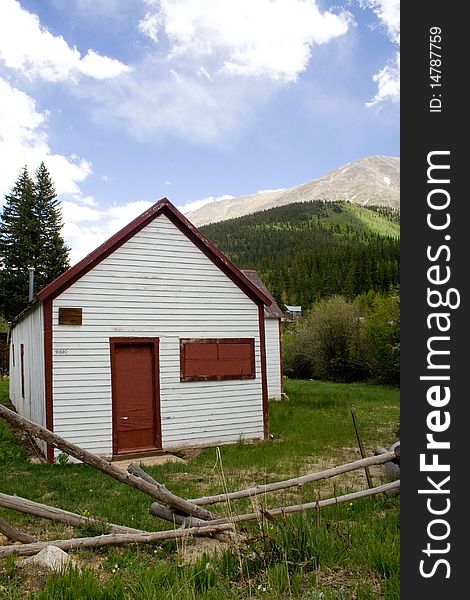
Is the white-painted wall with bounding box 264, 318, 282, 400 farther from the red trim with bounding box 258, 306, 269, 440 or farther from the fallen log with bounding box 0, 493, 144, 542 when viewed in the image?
the fallen log with bounding box 0, 493, 144, 542

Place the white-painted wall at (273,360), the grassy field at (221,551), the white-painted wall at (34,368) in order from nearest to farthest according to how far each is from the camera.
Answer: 1. the grassy field at (221,551)
2. the white-painted wall at (34,368)
3. the white-painted wall at (273,360)

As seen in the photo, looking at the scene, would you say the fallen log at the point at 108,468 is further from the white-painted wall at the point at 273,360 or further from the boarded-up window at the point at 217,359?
the white-painted wall at the point at 273,360

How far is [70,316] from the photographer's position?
11.5 m

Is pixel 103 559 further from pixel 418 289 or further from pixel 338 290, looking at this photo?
pixel 338 290

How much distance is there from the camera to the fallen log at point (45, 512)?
16.1ft

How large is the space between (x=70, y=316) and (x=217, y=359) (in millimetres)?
3666

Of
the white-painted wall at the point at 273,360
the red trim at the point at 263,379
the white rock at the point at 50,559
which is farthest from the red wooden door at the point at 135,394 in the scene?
the white-painted wall at the point at 273,360

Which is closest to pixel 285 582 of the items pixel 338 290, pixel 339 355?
pixel 339 355

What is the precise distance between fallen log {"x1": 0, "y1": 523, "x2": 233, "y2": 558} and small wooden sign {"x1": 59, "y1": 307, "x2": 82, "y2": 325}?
22.9 ft

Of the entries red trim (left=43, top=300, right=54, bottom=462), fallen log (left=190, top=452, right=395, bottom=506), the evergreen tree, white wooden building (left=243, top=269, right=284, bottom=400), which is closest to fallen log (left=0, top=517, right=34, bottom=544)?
fallen log (left=190, top=452, right=395, bottom=506)

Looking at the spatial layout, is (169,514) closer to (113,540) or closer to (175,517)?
(175,517)

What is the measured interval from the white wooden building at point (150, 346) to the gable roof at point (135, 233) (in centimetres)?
3

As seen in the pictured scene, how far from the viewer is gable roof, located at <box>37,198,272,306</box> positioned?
37.3ft

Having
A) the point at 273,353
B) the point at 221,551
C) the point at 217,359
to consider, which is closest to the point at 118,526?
the point at 221,551
